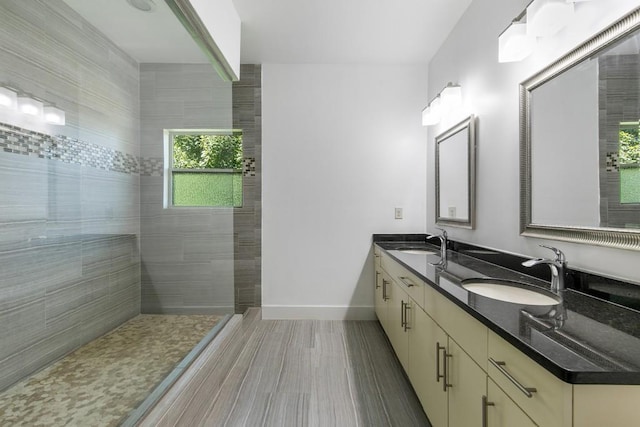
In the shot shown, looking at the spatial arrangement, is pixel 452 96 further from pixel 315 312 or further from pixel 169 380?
pixel 169 380

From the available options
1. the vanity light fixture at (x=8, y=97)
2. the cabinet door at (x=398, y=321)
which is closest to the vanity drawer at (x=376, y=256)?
the cabinet door at (x=398, y=321)

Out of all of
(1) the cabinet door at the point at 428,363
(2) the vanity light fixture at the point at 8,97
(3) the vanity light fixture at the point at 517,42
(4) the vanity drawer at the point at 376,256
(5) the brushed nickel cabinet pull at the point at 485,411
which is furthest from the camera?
(4) the vanity drawer at the point at 376,256

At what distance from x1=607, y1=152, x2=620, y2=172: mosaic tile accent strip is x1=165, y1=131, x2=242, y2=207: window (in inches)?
89.7

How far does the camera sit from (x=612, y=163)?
1134 millimetres

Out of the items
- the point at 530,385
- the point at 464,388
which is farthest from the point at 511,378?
the point at 464,388

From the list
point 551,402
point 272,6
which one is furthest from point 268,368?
point 272,6

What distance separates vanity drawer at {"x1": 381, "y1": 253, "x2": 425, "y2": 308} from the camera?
1693mm

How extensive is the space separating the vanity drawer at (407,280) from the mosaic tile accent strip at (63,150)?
172cm

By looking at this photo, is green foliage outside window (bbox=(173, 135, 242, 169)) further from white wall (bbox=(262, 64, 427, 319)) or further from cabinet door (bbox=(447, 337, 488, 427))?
cabinet door (bbox=(447, 337, 488, 427))

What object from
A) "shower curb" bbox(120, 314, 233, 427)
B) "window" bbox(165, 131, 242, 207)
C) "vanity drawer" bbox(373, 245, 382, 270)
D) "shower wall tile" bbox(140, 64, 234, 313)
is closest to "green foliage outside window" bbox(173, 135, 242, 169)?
"window" bbox(165, 131, 242, 207)

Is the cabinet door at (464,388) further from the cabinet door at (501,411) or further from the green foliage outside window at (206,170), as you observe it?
the green foliage outside window at (206,170)

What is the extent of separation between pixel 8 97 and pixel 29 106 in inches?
3.2

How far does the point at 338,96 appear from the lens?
3227 millimetres

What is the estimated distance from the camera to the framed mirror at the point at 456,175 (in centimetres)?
224
